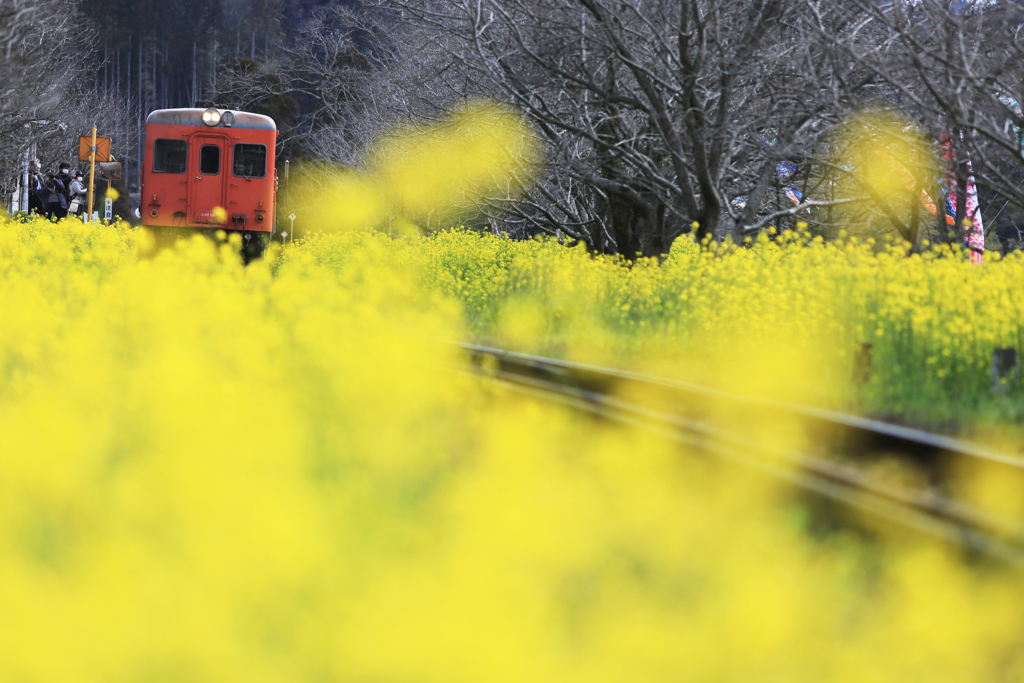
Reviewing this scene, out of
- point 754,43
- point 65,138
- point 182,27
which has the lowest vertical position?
point 754,43

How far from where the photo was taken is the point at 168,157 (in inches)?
639

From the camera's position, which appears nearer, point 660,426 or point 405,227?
point 660,426

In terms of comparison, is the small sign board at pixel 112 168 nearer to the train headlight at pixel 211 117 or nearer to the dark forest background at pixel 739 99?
the train headlight at pixel 211 117

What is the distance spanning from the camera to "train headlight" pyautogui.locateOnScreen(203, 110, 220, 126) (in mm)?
16078

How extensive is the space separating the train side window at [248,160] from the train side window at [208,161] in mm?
251

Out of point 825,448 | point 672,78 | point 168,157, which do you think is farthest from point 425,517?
point 168,157

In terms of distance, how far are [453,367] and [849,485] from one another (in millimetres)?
2936

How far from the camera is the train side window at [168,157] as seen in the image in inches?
636

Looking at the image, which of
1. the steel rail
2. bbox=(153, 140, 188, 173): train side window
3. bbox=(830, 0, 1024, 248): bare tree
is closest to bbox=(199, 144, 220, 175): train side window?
bbox=(153, 140, 188, 173): train side window

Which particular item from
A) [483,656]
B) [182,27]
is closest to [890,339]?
[483,656]

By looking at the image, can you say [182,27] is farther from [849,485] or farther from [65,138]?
[849,485]

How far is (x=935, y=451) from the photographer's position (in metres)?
3.41

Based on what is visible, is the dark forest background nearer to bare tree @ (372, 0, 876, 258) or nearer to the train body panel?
bare tree @ (372, 0, 876, 258)

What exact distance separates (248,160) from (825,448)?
45.4ft
